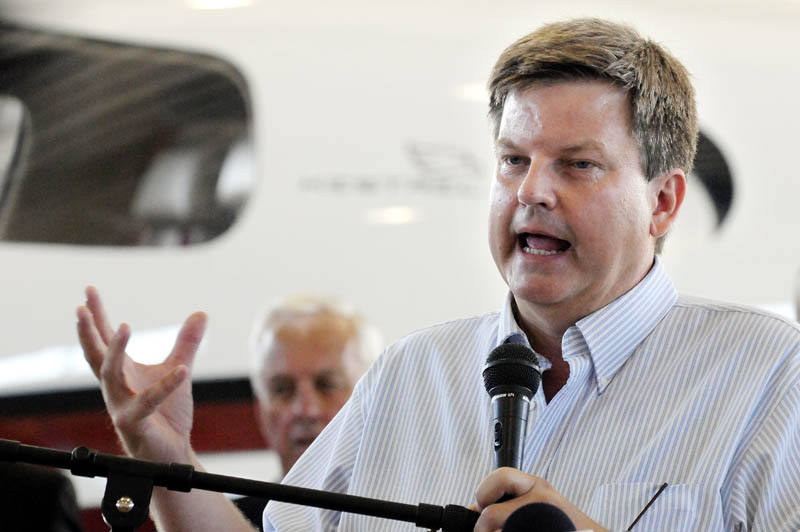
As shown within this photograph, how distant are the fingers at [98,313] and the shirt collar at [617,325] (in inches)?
28.0

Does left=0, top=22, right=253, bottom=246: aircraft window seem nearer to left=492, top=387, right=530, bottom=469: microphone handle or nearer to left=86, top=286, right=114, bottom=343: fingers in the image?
left=86, top=286, right=114, bottom=343: fingers

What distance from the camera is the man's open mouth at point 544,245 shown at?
207 cm

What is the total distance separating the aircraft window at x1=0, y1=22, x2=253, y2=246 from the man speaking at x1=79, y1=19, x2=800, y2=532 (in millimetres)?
2261

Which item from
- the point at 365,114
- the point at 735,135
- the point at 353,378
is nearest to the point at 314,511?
the point at 353,378

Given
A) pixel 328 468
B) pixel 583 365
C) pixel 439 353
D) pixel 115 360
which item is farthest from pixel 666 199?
pixel 115 360

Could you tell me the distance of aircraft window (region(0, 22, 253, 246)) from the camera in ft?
14.8

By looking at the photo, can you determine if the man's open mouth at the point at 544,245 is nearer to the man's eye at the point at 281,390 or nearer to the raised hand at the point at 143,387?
the raised hand at the point at 143,387

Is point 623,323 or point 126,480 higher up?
point 623,323

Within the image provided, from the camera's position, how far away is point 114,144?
455 cm

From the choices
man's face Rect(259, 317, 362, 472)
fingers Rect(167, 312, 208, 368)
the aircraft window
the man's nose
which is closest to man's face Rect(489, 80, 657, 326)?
the man's nose

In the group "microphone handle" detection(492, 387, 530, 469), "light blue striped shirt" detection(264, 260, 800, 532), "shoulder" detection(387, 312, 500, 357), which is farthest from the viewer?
"shoulder" detection(387, 312, 500, 357)

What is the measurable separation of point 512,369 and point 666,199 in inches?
22.9

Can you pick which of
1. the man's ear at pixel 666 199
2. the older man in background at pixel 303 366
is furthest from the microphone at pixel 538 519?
the older man in background at pixel 303 366

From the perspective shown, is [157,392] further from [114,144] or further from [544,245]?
[114,144]
